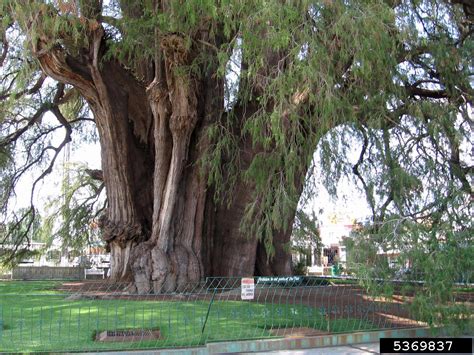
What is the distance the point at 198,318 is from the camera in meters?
10.7

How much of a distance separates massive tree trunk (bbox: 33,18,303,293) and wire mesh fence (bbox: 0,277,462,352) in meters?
2.73

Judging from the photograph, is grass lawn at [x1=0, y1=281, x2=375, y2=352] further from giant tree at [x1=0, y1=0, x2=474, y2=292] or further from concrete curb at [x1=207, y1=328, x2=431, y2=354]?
giant tree at [x1=0, y1=0, x2=474, y2=292]

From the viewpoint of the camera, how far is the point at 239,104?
15008mm

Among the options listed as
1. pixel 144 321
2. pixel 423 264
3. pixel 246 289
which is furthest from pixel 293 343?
pixel 144 321

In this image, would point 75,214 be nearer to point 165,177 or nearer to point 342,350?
point 165,177

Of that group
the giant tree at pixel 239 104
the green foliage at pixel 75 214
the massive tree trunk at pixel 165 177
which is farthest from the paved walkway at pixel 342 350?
the green foliage at pixel 75 214

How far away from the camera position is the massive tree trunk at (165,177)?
14695mm

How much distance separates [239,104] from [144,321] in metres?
6.66

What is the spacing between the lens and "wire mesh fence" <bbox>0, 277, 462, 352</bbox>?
9.12 m

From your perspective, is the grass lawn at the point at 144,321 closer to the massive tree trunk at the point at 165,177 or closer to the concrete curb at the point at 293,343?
the concrete curb at the point at 293,343

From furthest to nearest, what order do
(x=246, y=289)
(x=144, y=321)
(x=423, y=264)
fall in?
(x=144, y=321), (x=246, y=289), (x=423, y=264)

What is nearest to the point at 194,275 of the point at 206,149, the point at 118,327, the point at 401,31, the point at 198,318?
the point at 206,149

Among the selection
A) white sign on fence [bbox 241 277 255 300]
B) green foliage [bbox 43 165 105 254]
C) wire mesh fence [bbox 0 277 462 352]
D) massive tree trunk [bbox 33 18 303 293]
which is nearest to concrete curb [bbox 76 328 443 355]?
wire mesh fence [bbox 0 277 462 352]

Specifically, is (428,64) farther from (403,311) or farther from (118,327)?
(118,327)
